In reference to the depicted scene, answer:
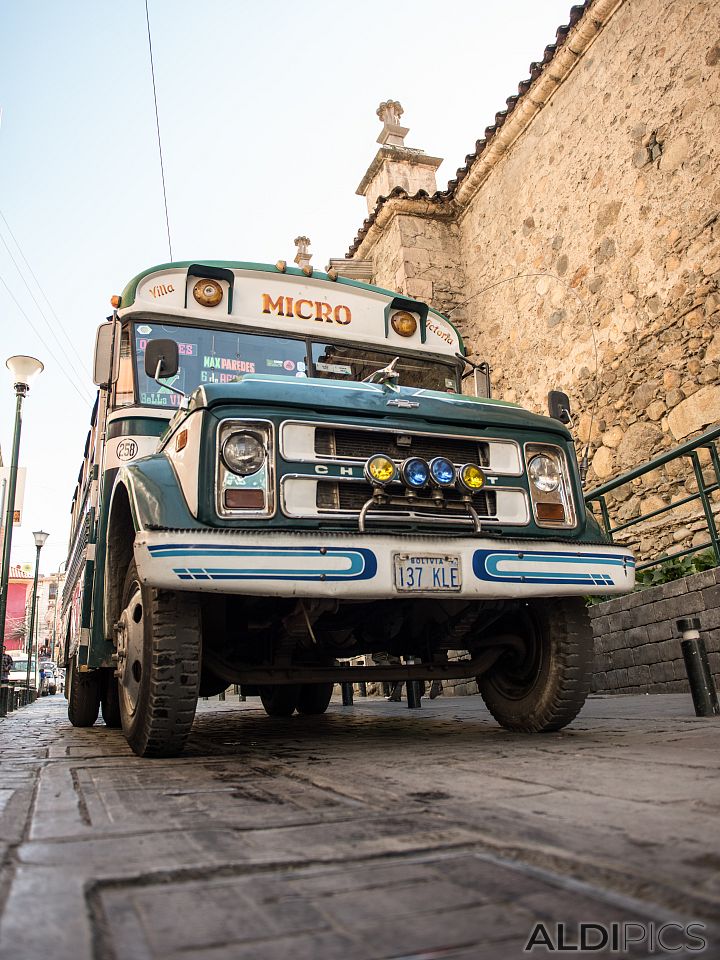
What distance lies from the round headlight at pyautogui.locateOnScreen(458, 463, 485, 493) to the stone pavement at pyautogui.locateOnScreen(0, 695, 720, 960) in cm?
122

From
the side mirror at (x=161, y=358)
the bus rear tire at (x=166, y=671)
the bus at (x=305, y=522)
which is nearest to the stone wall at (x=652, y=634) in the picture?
the bus at (x=305, y=522)

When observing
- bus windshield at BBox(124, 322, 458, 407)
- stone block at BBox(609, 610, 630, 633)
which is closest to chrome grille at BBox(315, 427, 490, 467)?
bus windshield at BBox(124, 322, 458, 407)

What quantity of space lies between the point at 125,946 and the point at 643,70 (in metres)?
10.3

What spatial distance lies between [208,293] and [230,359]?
46cm

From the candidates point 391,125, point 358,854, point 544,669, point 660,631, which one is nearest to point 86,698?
point 544,669

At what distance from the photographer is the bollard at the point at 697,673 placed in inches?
165

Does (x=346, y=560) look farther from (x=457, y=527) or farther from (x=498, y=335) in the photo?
(x=498, y=335)

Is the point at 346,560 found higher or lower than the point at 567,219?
lower

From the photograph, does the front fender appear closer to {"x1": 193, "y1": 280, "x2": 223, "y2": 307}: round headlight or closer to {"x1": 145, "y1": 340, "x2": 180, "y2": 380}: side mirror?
{"x1": 145, "y1": 340, "x2": 180, "y2": 380}: side mirror

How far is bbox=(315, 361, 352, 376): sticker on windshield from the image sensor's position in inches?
189

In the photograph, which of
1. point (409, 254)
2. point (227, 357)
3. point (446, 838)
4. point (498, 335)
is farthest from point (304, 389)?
point (409, 254)

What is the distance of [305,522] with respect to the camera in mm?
3244

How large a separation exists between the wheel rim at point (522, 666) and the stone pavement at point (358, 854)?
91 centimetres

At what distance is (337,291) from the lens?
5113mm
